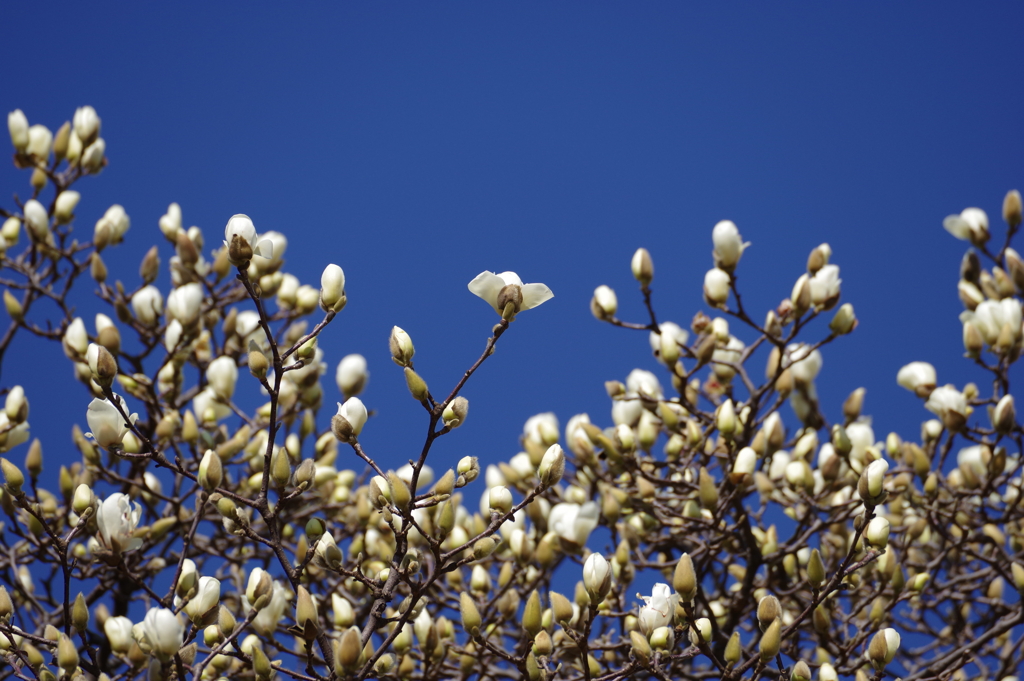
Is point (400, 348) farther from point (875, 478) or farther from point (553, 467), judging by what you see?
point (875, 478)

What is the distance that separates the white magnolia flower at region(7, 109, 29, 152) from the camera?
8.07ft

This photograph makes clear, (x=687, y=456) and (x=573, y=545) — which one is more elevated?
(x=687, y=456)

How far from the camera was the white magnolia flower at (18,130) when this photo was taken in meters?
2.46

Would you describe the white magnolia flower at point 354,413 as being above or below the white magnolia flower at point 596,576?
above

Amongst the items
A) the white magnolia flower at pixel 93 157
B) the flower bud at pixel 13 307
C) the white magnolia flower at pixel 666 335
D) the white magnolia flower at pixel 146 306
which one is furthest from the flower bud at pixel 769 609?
the white magnolia flower at pixel 93 157

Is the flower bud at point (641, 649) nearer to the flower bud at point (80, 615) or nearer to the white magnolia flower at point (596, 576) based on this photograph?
the white magnolia flower at point (596, 576)

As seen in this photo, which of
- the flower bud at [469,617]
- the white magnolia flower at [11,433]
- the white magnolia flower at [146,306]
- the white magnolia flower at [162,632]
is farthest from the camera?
the white magnolia flower at [146,306]

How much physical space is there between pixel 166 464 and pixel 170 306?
99cm

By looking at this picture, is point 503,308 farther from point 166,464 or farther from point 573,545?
point 573,545

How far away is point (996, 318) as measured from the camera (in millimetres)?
1939

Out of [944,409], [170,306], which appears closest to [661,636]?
[944,409]

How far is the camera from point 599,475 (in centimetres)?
199

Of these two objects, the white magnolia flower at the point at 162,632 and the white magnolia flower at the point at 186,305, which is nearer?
the white magnolia flower at the point at 162,632

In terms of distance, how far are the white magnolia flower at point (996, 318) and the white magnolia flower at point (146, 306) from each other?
2.09 meters
